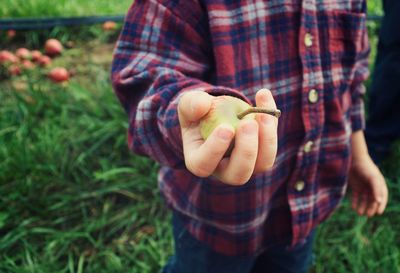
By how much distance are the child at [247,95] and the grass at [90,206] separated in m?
0.51

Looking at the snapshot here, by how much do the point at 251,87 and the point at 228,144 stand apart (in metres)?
0.36

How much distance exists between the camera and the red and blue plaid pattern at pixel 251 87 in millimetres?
Result: 728

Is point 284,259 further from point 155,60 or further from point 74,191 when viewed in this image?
point 74,191

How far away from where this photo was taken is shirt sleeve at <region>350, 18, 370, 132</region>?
1.02 metres

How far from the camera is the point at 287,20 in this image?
0.80m

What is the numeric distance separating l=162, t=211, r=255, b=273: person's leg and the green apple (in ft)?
1.67

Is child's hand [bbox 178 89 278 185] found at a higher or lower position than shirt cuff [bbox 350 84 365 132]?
higher

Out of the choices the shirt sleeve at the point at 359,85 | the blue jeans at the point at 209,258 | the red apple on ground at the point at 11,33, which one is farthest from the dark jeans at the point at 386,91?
the red apple on ground at the point at 11,33

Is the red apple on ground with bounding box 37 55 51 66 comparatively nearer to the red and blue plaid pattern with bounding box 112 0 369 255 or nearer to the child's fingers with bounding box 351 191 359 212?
the red and blue plaid pattern with bounding box 112 0 369 255

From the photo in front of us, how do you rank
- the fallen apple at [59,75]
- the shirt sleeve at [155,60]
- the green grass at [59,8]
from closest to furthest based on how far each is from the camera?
the shirt sleeve at [155,60]
the fallen apple at [59,75]
the green grass at [59,8]

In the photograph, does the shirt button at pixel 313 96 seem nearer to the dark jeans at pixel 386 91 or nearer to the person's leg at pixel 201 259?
the person's leg at pixel 201 259

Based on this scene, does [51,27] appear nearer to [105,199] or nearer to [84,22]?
[84,22]

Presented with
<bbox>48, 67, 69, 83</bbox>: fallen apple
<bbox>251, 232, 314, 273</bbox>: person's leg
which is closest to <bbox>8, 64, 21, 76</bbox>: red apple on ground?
<bbox>48, 67, 69, 83</bbox>: fallen apple

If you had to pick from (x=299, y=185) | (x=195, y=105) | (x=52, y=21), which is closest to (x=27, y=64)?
(x=52, y=21)
